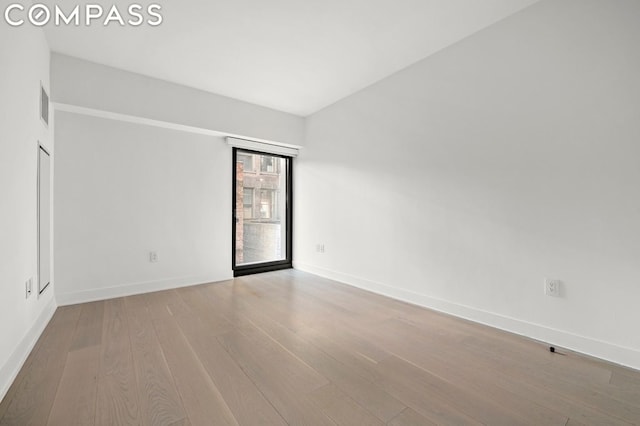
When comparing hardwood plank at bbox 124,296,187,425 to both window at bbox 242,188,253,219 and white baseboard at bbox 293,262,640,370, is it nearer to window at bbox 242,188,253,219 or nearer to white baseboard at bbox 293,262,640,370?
window at bbox 242,188,253,219

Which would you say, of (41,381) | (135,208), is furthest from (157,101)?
(41,381)

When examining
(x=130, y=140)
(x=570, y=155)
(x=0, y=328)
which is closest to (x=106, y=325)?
(x=0, y=328)

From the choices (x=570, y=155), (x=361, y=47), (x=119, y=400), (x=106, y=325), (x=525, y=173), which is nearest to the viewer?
(x=119, y=400)

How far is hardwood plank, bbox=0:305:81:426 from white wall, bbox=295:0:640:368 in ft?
9.38

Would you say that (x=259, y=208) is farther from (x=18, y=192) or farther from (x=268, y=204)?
(x=18, y=192)

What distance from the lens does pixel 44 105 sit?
253 centimetres

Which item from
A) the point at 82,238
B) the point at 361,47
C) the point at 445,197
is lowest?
the point at 82,238

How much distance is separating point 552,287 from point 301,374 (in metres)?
1.94

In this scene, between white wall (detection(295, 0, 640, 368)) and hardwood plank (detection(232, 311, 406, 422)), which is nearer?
hardwood plank (detection(232, 311, 406, 422))

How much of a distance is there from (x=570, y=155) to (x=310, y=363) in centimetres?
234

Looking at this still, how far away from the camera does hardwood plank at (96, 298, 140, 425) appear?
1370mm

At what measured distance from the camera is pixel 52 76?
2742mm

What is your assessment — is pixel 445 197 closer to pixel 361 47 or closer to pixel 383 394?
pixel 361 47

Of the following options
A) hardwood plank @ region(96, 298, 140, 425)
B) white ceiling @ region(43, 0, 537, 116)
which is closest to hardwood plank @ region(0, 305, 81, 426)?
hardwood plank @ region(96, 298, 140, 425)
